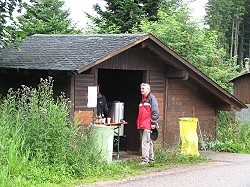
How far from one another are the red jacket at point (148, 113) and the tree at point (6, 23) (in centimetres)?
358

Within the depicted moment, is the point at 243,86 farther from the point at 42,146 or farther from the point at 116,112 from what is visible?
the point at 42,146

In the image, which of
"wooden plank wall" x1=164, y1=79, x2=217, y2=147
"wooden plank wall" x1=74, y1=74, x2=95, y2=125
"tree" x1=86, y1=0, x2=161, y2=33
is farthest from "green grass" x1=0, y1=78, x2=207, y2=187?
"tree" x1=86, y1=0, x2=161, y2=33

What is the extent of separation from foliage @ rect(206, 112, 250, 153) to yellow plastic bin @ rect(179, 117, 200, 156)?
2.45 metres

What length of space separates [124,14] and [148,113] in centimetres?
1727

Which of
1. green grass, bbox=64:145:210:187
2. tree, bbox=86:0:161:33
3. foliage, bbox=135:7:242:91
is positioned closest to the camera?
green grass, bbox=64:145:210:187

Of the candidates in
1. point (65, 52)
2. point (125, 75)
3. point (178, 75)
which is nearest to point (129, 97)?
point (125, 75)

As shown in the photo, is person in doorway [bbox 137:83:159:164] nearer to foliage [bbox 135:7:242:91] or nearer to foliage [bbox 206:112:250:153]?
foliage [bbox 206:112:250:153]

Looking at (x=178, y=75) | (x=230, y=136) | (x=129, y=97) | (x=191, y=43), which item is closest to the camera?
(x=178, y=75)

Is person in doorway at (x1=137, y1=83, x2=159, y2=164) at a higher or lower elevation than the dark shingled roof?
lower

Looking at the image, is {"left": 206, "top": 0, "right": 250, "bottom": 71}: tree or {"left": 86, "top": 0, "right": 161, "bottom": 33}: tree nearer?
{"left": 86, "top": 0, "right": 161, "bottom": 33}: tree

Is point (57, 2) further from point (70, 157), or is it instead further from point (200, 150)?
point (70, 157)

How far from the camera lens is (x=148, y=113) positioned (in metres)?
12.8

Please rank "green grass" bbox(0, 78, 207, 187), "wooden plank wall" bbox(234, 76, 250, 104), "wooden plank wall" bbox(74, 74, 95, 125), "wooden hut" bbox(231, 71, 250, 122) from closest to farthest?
"green grass" bbox(0, 78, 207, 187) < "wooden plank wall" bbox(74, 74, 95, 125) < "wooden hut" bbox(231, 71, 250, 122) < "wooden plank wall" bbox(234, 76, 250, 104)

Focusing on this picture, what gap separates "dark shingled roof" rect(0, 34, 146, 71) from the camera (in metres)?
12.3
